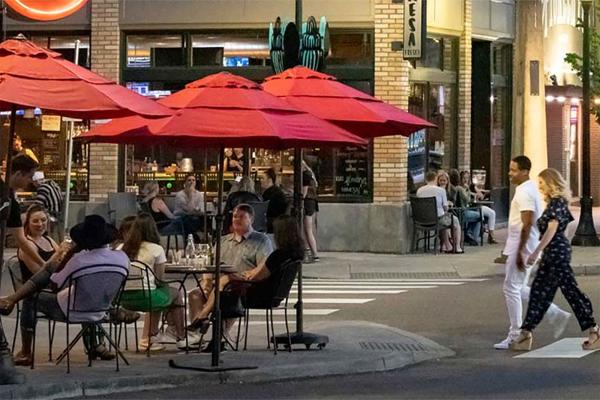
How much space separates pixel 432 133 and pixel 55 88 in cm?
1680

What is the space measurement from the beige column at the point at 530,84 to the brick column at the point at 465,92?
2733 millimetres

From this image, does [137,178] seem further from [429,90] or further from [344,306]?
[344,306]

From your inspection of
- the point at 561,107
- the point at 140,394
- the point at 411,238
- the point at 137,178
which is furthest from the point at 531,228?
the point at 561,107

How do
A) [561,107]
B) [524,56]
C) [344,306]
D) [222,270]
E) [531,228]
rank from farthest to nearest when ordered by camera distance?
[561,107], [524,56], [344,306], [531,228], [222,270]

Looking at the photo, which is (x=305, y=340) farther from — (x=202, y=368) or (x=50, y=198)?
(x=50, y=198)

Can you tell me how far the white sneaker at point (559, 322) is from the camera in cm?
1361

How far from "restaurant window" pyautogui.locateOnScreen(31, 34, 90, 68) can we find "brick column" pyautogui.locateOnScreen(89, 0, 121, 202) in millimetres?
323

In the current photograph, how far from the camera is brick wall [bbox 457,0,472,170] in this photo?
87.4 feet

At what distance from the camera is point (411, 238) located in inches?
946

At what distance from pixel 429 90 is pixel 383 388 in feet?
51.3

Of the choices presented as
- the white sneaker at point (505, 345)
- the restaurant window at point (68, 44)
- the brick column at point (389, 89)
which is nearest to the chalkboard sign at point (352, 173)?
the brick column at point (389, 89)

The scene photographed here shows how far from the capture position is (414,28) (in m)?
23.1

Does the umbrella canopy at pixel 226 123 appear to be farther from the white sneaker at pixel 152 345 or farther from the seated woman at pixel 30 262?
the white sneaker at pixel 152 345

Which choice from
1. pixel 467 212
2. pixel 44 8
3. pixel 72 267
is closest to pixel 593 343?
pixel 72 267
